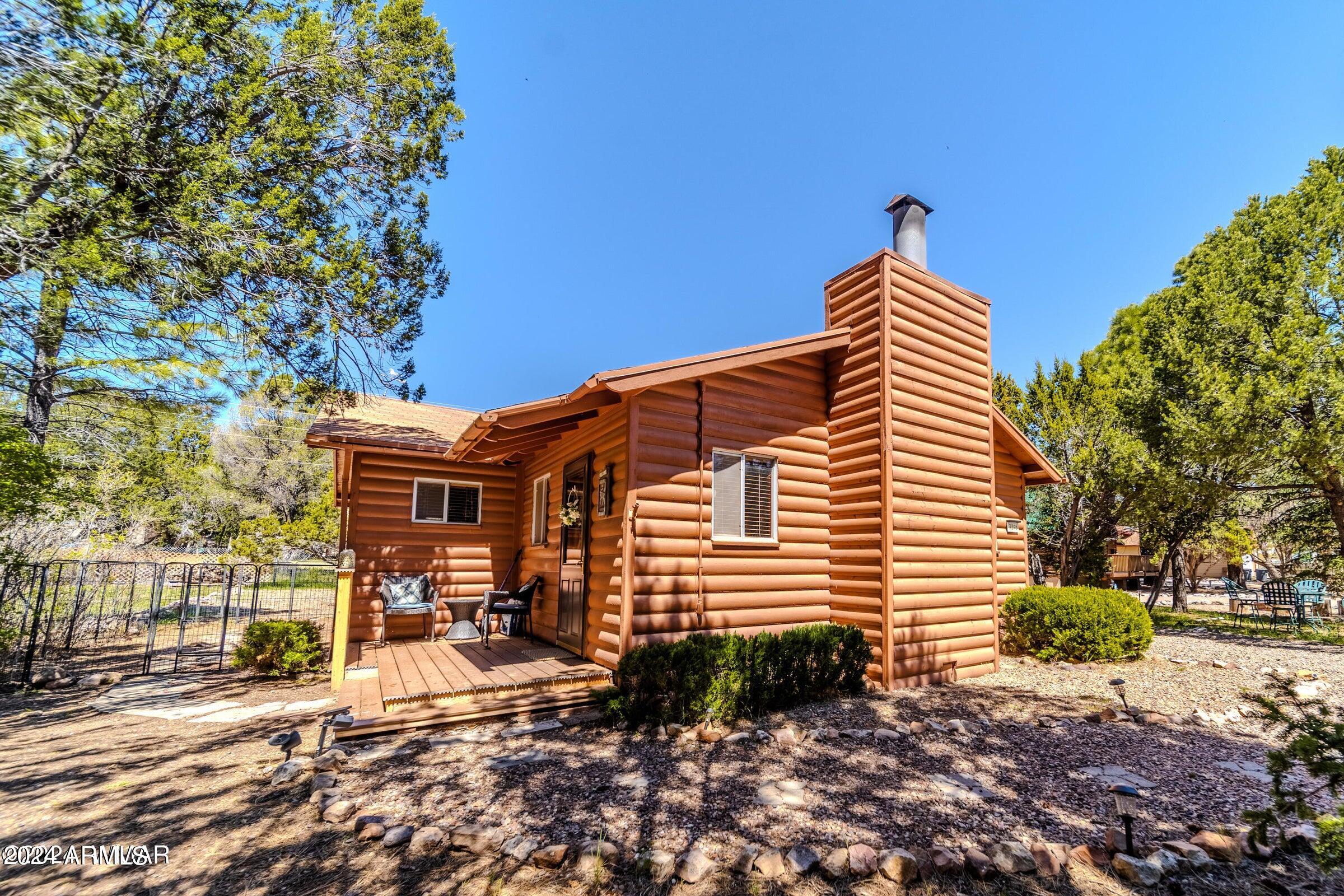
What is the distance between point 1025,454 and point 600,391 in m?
9.35

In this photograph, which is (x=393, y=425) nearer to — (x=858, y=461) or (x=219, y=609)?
(x=858, y=461)

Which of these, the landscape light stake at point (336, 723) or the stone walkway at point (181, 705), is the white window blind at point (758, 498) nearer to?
the landscape light stake at point (336, 723)

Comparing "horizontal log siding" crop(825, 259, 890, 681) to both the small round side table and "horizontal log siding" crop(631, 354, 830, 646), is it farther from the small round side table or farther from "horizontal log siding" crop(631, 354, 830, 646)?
the small round side table

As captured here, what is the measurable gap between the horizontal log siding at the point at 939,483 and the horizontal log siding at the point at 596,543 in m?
3.39

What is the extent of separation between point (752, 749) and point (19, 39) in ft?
28.3

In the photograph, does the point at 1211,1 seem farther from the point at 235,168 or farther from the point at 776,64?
the point at 235,168

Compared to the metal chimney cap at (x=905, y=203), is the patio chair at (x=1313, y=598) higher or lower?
lower

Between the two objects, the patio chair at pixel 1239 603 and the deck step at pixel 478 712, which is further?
the patio chair at pixel 1239 603

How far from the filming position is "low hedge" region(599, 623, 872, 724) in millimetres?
5547

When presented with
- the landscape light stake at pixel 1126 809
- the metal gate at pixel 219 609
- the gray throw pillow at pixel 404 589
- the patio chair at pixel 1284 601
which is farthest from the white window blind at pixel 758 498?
the patio chair at pixel 1284 601

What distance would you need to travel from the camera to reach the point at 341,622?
21.5ft

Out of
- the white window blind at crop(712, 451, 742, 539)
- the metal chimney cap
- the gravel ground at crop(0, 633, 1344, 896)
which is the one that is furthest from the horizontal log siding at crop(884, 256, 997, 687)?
the white window blind at crop(712, 451, 742, 539)

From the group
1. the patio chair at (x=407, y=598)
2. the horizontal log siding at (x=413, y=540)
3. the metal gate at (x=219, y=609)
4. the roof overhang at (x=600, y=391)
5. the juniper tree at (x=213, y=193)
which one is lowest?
the metal gate at (x=219, y=609)

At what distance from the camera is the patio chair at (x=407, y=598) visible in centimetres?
905
